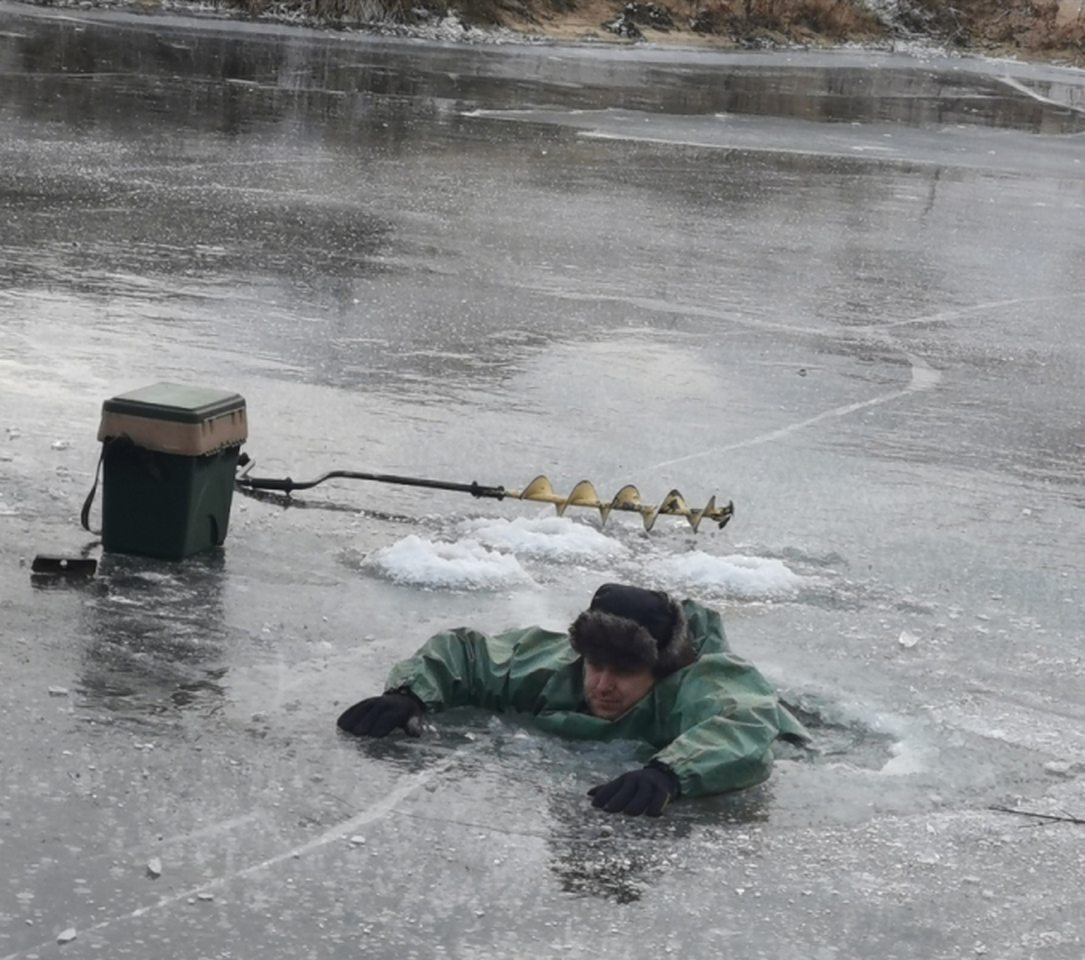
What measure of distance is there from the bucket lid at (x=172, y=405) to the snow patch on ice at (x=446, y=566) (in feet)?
2.18

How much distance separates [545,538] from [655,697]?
5.79 feet

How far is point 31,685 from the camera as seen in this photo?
5.26 m

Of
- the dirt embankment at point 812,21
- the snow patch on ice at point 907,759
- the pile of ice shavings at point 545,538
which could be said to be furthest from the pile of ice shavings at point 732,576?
the dirt embankment at point 812,21

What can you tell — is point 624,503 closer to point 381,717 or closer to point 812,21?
point 381,717

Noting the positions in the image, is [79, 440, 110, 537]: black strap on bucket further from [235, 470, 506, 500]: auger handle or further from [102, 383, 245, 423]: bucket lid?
[235, 470, 506, 500]: auger handle

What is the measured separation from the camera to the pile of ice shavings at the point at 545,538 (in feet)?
22.4

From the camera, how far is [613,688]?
16.9ft

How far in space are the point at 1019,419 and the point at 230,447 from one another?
171 inches

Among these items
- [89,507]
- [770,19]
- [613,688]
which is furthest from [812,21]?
[613,688]

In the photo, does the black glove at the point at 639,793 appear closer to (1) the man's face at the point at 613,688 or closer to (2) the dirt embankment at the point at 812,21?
(1) the man's face at the point at 613,688

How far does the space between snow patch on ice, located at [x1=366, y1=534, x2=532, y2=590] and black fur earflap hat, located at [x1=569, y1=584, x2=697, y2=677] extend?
4.03 feet

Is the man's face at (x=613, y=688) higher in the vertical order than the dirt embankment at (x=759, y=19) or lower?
lower

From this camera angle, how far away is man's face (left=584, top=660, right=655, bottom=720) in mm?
5141

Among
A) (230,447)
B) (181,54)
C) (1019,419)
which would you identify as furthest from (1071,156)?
(230,447)
